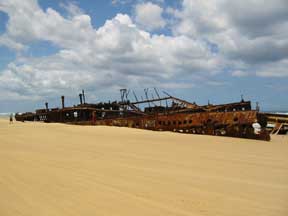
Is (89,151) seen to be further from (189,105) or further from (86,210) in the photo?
(189,105)

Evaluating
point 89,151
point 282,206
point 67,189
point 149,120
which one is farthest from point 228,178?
point 149,120

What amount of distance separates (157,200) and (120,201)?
436mm

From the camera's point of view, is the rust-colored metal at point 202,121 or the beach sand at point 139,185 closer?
the beach sand at point 139,185

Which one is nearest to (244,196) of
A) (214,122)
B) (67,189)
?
(67,189)

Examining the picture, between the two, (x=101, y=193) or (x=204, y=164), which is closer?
(x=101, y=193)

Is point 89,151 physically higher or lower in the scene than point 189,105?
lower

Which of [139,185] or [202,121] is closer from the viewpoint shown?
[139,185]

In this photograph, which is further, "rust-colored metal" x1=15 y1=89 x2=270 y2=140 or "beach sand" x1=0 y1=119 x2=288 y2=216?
"rust-colored metal" x1=15 y1=89 x2=270 y2=140

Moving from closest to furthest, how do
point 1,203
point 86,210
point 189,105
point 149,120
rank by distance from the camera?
point 86,210 < point 1,203 < point 149,120 < point 189,105

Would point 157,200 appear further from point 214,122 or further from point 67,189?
point 214,122

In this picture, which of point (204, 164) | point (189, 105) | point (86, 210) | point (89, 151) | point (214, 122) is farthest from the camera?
point (189, 105)

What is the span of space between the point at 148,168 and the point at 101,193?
69.0 inches

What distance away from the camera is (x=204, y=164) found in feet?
20.1

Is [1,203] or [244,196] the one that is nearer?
[1,203]
